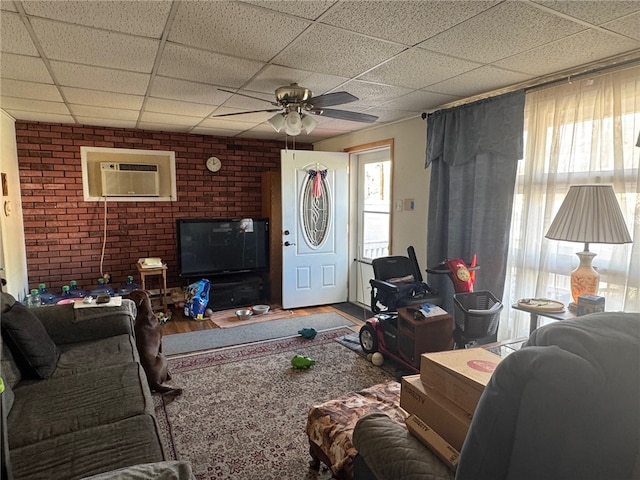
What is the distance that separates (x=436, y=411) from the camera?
1.31 meters

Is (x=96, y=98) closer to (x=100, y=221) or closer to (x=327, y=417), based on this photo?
(x=100, y=221)

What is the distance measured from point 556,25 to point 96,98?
3.24 meters

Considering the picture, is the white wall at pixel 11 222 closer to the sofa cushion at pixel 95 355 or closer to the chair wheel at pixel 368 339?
the sofa cushion at pixel 95 355

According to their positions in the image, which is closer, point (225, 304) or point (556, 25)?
point (556, 25)

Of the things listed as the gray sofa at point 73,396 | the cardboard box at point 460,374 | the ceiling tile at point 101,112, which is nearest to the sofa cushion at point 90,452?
the gray sofa at point 73,396

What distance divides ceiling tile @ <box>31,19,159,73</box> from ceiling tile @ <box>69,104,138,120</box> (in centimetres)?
133

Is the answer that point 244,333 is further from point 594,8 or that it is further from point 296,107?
point 594,8

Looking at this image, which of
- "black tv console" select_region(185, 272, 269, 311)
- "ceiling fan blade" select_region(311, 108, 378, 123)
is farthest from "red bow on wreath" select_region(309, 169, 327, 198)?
"ceiling fan blade" select_region(311, 108, 378, 123)

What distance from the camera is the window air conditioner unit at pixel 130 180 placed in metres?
4.43

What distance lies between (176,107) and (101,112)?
833 millimetres

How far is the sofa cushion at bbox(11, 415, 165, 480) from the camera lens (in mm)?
1266

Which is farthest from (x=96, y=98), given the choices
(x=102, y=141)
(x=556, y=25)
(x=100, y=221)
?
(x=556, y=25)

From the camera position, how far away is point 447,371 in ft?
4.33

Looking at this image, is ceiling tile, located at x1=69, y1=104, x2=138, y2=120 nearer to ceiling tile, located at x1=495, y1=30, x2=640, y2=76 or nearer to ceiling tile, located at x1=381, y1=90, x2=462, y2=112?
ceiling tile, located at x1=381, y1=90, x2=462, y2=112
